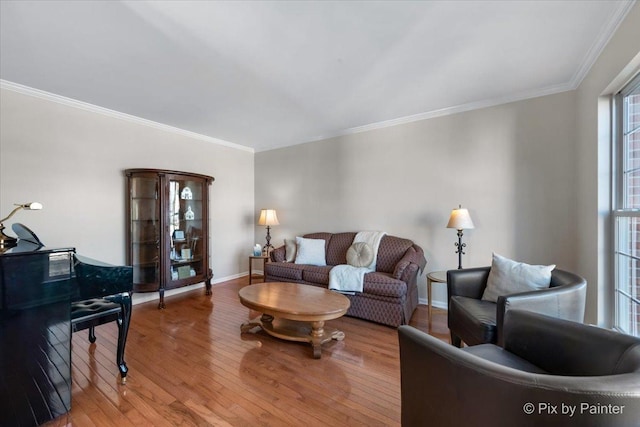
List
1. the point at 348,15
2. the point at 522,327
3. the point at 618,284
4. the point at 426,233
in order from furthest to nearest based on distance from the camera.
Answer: the point at 426,233
the point at 618,284
the point at 348,15
the point at 522,327

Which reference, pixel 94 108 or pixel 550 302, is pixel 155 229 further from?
pixel 550 302

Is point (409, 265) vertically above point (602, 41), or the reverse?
point (602, 41)

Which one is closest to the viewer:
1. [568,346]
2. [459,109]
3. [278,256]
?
[568,346]

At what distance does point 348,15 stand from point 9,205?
3482 millimetres

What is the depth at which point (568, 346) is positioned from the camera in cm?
120

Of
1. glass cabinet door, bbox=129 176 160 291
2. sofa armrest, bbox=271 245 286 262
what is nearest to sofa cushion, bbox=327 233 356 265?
sofa armrest, bbox=271 245 286 262

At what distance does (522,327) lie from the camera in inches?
55.8

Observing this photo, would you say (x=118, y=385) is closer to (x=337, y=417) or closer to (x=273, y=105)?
(x=337, y=417)

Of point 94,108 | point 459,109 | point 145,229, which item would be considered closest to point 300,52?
point 459,109

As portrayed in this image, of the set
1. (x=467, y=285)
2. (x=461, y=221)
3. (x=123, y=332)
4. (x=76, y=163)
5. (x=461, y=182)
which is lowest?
(x=123, y=332)

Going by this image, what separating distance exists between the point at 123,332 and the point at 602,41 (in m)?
4.07

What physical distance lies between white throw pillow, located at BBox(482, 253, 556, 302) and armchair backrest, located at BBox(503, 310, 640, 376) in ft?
2.25

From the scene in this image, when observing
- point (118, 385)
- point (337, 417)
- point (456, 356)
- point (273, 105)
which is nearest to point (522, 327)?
point (456, 356)

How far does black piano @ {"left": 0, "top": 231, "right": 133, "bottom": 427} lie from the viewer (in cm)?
145
